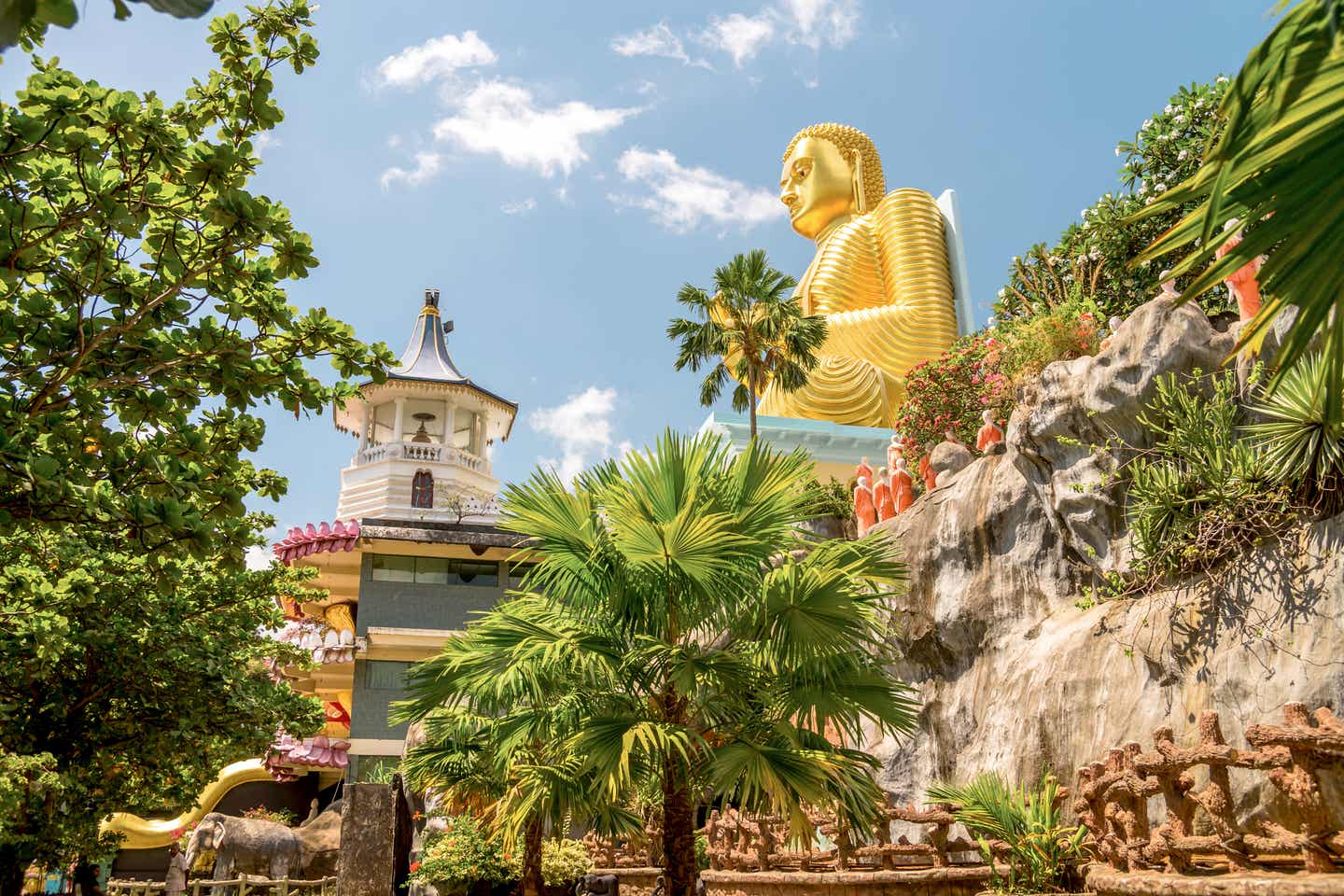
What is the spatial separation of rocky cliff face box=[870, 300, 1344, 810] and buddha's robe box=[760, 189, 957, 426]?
13.3 meters

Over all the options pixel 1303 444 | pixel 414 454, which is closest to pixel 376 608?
pixel 414 454

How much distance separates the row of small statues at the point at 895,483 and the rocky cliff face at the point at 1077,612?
1.11m

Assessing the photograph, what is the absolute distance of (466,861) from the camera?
14.1 metres

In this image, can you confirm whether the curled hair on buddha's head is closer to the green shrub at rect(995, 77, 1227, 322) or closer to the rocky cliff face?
the green shrub at rect(995, 77, 1227, 322)

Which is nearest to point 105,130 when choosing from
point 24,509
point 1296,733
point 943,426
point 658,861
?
point 24,509

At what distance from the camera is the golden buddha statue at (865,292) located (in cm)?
3094

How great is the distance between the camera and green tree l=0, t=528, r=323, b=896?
11.5 m

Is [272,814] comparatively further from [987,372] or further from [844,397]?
[987,372]

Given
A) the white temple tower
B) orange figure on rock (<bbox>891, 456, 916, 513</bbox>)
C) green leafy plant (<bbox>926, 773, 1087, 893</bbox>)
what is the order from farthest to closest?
the white temple tower < orange figure on rock (<bbox>891, 456, 916, 513</bbox>) < green leafy plant (<bbox>926, 773, 1087, 893</bbox>)

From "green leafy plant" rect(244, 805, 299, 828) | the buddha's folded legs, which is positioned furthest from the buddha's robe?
"green leafy plant" rect(244, 805, 299, 828)

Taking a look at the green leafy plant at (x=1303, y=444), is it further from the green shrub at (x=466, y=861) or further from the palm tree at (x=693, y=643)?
the green shrub at (x=466, y=861)

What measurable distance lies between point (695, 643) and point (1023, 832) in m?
3.67

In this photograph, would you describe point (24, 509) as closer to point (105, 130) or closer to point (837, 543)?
point (105, 130)

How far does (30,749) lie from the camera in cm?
1244
